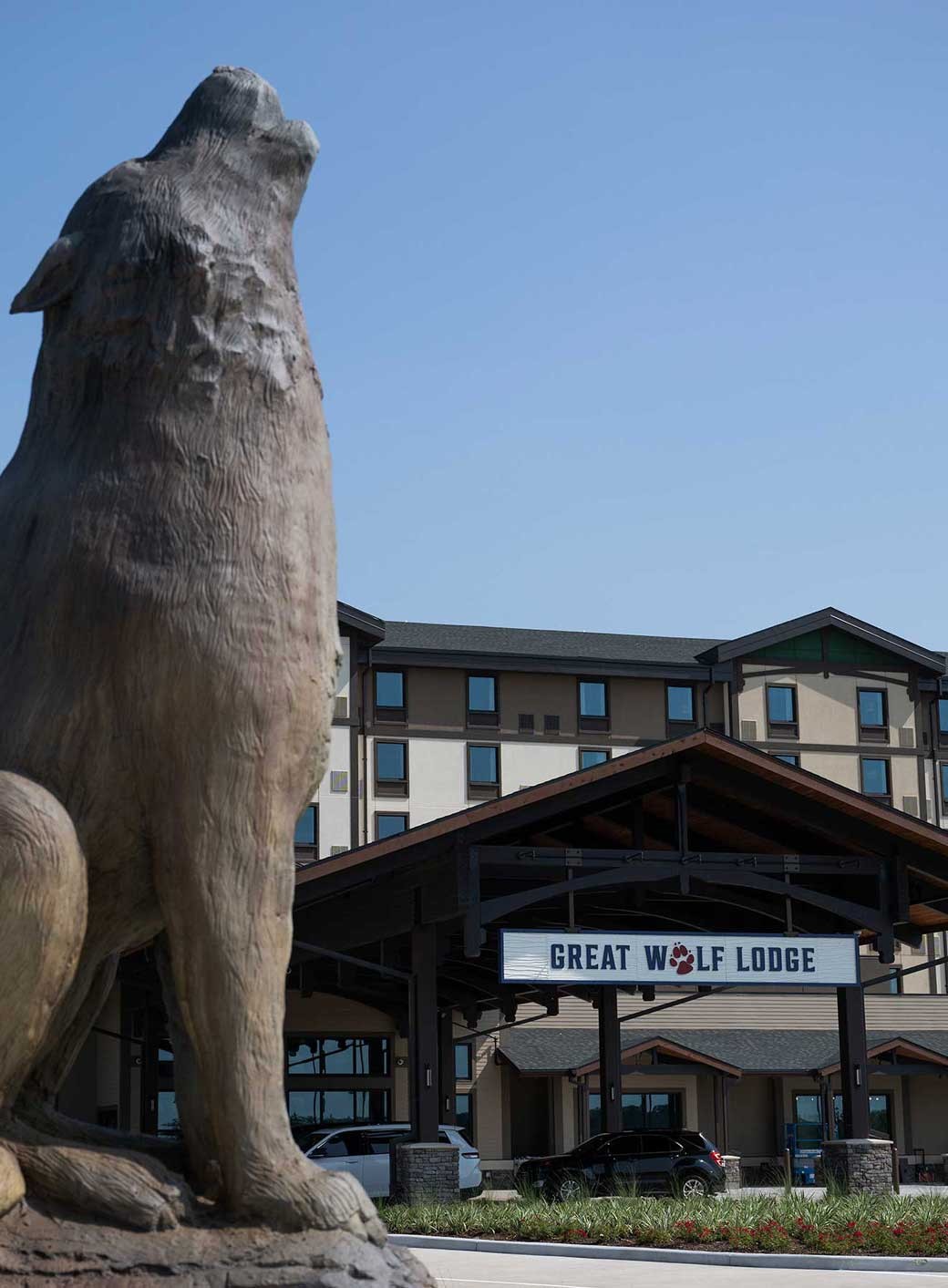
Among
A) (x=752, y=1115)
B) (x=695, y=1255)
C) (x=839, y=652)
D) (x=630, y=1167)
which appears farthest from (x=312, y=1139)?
(x=839, y=652)

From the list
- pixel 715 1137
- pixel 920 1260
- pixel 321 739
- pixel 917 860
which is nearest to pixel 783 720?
pixel 715 1137

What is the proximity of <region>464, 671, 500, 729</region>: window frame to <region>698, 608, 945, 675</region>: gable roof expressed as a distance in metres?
5.75

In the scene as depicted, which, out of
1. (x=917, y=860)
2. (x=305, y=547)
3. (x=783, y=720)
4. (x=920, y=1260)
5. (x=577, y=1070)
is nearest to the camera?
(x=305, y=547)

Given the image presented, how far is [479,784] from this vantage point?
138 ft

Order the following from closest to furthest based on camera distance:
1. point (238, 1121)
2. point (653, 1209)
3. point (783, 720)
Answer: point (238, 1121)
point (653, 1209)
point (783, 720)

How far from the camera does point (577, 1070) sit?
121 feet

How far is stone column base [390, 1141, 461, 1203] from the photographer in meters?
19.5

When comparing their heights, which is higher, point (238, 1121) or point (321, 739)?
point (321, 739)

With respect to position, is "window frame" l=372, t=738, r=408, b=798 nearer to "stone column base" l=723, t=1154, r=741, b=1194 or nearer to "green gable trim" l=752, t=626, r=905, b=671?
"green gable trim" l=752, t=626, r=905, b=671

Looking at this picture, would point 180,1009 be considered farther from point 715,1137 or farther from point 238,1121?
point 715,1137

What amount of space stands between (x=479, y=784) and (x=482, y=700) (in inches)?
87.9

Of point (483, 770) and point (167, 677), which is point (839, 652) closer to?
point (483, 770)

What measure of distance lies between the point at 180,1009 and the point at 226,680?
32.4 inches

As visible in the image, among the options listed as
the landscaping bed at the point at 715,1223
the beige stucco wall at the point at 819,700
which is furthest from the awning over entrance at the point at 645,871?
the beige stucco wall at the point at 819,700
